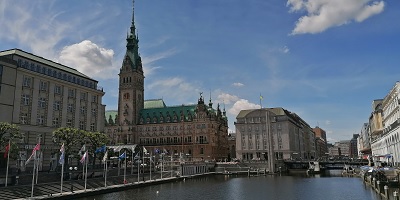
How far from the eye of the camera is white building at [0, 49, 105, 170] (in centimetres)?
8194

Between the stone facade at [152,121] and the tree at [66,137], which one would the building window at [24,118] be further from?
the stone facade at [152,121]

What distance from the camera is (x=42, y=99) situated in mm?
91625

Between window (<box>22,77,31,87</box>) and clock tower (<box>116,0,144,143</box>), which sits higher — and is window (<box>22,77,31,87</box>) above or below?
below

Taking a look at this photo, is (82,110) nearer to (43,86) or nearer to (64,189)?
(43,86)

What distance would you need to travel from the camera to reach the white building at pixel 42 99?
269 ft

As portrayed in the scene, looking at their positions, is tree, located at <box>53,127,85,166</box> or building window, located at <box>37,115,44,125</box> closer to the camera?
tree, located at <box>53,127,85,166</box>

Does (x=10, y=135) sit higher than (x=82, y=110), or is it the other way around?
(x=82, y=110)

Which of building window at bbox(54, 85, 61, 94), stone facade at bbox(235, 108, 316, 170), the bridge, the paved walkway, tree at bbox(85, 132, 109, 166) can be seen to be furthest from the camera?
stone facade at bbox(235, 108, 316, 170)

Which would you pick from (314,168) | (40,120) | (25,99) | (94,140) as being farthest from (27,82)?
(314,168)

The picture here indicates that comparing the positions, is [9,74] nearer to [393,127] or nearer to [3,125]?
[3,125]

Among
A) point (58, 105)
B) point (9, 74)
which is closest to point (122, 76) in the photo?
point (58, 105)

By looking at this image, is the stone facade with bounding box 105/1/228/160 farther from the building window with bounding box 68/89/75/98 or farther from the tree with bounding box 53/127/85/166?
the tree with bounding box 53/127/85/166

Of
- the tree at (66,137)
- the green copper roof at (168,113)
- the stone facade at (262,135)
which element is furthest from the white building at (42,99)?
the stone facade at (262,135)

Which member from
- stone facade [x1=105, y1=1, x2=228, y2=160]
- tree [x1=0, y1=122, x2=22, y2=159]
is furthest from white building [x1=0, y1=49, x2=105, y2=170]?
stone facade [x1=105, y1=1, x2=228, y2=160]
